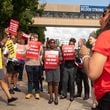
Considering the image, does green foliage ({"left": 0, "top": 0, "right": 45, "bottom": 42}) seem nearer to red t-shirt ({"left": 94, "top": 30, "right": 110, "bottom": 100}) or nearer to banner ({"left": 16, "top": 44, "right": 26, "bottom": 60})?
banner ({"left": 16, "top": 44, "right": 26, "bottom": 60})

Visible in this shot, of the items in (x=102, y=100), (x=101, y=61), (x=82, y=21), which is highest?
(x=101, y=61)

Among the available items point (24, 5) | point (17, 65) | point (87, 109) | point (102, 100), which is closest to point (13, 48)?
point (17, 65)

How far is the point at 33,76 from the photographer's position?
11.3 m

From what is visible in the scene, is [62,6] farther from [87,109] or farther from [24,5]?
[87,109]

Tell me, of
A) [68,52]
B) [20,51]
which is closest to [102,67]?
[68,52]

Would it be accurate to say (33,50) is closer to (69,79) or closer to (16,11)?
(69,79)

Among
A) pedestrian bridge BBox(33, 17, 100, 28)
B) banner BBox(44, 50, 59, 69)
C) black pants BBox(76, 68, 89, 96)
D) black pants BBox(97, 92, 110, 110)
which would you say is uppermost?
black pants BBox(97, 92, 110, 110)

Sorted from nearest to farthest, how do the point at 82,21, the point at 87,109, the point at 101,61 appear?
1. the point at 101,61
2. the point at 87,109
3. the point at 82,21

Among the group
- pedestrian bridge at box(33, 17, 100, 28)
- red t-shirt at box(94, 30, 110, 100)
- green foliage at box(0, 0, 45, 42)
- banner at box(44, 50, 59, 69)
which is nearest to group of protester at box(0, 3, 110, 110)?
banner at box(44, 50, 59, 69)

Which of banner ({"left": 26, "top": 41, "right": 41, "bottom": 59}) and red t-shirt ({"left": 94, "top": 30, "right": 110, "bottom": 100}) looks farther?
banner ({"left": 26, "top": 41, "right": 41, "bottom": 59})

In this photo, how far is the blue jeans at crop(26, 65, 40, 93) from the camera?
1114 cm

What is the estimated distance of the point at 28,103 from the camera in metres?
10.6

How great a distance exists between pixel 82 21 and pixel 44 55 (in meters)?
68.2

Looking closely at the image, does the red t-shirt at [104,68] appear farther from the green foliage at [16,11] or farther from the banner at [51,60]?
the green foliage at [16,11]
